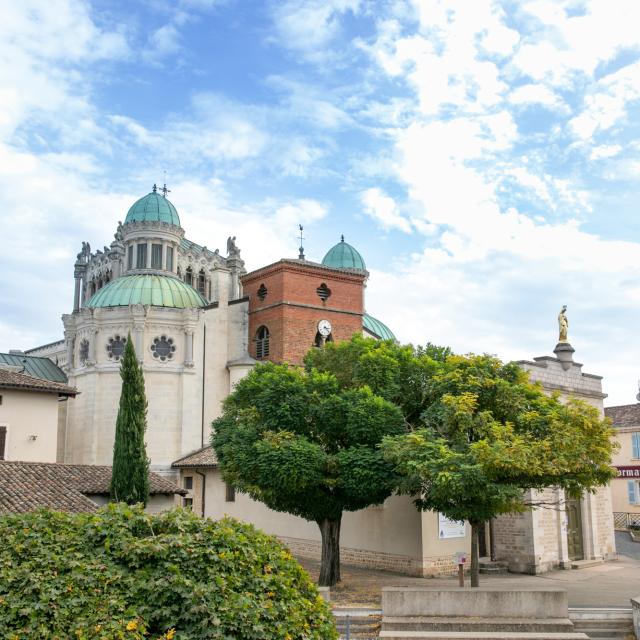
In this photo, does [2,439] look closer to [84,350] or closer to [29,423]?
[29,423]

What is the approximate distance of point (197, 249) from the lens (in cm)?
5747

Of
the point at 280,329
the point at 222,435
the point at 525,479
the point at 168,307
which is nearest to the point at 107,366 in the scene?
the point at 168,307

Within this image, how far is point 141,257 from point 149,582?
4186 cm

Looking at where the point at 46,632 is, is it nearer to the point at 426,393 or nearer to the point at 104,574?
the point at 104,574

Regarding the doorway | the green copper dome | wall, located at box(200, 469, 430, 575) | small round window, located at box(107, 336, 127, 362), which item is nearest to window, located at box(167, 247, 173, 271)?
the green copper dome

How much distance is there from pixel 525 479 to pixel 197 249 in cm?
4186

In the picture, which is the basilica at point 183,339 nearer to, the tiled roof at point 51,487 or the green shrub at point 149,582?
the tiled roof at point 51,487

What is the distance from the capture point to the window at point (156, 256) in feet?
156

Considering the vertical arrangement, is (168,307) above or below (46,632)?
above

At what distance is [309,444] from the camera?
21547 millimetres

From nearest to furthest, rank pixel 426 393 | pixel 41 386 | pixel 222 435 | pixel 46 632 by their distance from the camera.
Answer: pixel 46 632 → pixel 426 393 → pixel 222 435 → pixel 41 386

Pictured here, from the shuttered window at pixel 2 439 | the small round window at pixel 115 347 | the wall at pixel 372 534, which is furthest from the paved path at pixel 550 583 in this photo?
the small round window at pixel 115 347

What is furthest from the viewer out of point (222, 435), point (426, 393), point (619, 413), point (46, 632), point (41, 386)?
point (619, 413)

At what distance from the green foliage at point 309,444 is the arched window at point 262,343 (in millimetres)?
17126
